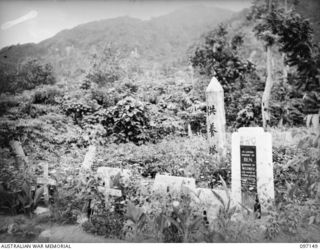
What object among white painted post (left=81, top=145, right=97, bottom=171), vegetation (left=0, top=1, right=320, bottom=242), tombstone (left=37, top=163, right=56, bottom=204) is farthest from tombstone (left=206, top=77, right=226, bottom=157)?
tombstone (left=37, top=163, right=56, bottom=204)

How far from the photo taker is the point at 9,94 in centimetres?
450

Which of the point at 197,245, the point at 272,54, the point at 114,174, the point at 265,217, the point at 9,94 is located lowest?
the point at 197,245

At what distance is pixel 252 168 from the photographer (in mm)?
3133

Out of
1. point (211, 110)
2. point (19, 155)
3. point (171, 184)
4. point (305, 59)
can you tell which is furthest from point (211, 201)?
point (19, 155)

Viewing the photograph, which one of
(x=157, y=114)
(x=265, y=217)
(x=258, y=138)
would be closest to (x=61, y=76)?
(x=157, y=114)

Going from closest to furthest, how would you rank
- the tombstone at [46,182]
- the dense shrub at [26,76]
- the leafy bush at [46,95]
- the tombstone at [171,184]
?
the tombstone at [171,184]
the tombstone at [46,182]
the dense shrub at [26,76]
the leafy bush at [46,95]

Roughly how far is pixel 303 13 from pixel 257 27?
5.09 ft

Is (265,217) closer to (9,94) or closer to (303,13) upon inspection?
(303,13)

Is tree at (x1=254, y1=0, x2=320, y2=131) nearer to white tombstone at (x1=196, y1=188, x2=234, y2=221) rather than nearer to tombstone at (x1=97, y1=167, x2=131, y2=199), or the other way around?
white tombstone at (x1=196, y1=188, x2=234, y2=221)

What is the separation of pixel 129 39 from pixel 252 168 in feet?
13.4

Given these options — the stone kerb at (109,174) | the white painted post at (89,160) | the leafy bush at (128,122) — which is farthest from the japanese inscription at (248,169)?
the leafy bush at (128,122)

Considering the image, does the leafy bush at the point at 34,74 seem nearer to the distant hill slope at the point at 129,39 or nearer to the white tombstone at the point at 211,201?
the distant hill slope at the point at 129,39

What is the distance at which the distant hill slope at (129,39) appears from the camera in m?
4.53

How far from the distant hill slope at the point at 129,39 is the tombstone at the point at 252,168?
2.48 m
